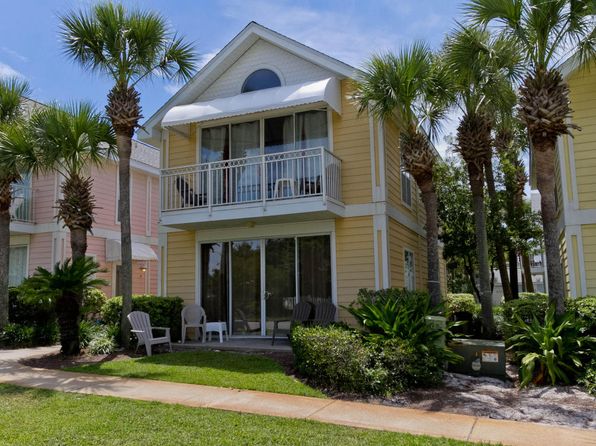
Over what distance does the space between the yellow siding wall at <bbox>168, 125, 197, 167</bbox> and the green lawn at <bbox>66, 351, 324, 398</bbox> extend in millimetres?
5708

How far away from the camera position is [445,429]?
5.62 meters

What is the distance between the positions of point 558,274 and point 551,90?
10.4 ft

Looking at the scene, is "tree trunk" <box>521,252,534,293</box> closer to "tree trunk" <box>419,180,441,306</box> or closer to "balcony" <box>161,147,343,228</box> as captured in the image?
"tree trunk" <box>419,180,441,306</box>

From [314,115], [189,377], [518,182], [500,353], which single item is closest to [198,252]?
[314,115]

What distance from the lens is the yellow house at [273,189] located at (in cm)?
1185

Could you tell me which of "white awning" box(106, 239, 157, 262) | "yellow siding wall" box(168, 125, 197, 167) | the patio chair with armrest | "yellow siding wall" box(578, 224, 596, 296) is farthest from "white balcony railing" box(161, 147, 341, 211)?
"white awning" box(106, 239, 157, 262)

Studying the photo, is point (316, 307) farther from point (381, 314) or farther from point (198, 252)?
point (198, 252)

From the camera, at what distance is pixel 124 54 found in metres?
11.4

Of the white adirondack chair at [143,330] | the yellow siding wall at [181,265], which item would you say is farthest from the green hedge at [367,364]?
the yellow siding wall at [181,265]

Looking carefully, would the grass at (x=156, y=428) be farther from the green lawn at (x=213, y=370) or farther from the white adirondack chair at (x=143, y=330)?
the white adirondack chair at (x=143, y=330)

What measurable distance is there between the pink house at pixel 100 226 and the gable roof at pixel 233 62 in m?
4.15

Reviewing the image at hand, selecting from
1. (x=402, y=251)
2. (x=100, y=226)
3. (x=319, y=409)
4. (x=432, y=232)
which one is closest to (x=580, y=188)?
(x=432, y=232)

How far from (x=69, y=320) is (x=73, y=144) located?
3.98 m

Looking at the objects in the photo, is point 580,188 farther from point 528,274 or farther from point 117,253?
point 117,253
